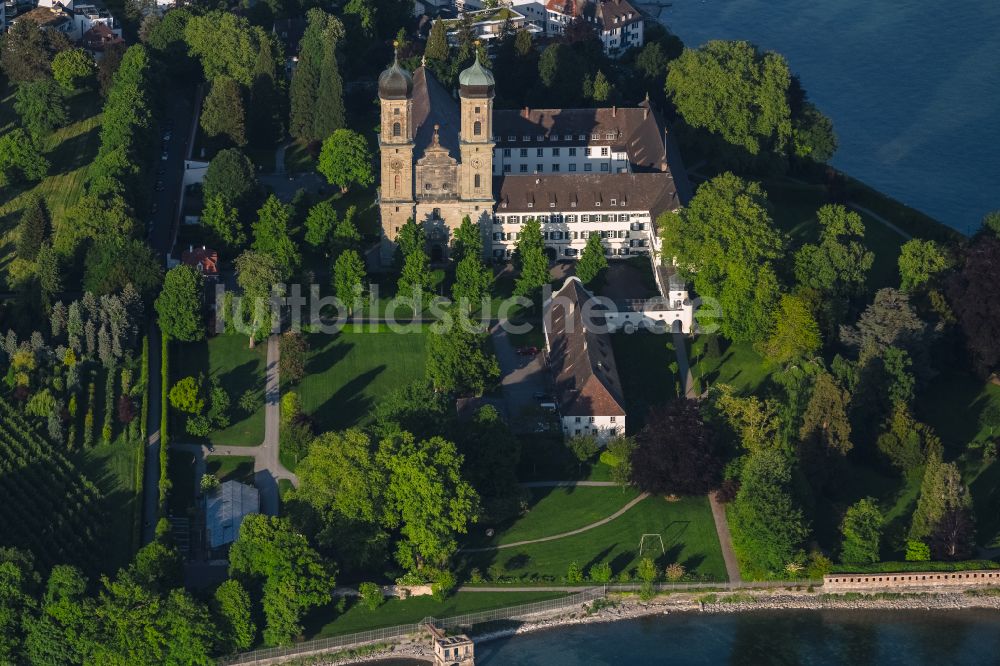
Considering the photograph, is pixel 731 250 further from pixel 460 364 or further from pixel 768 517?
pixel 768 517

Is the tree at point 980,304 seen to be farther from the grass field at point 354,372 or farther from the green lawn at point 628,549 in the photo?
the grass field at point 354,372

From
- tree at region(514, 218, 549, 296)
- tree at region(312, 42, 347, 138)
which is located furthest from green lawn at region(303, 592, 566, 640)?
tree at region(312, 42, 347, 138)

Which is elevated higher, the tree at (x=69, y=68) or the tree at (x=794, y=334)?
the tree at (x=69, y=68)

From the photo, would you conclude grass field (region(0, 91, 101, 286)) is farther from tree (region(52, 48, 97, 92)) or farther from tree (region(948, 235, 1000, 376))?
tree (region(948, 235, 1000, 376))

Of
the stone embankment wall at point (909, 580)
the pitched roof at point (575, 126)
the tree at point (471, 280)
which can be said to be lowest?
the stone embankment wall at point (909, 580)

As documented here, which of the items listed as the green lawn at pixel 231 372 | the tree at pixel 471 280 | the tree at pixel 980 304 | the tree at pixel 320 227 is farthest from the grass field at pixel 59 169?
the tree at pixel 980 304

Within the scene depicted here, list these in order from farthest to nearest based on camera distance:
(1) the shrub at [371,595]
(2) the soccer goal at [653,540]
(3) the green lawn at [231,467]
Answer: (3) the green lawn at [231,467] → (2) the soccer goal at [653,540] → (1) the shrub at [371,595]
